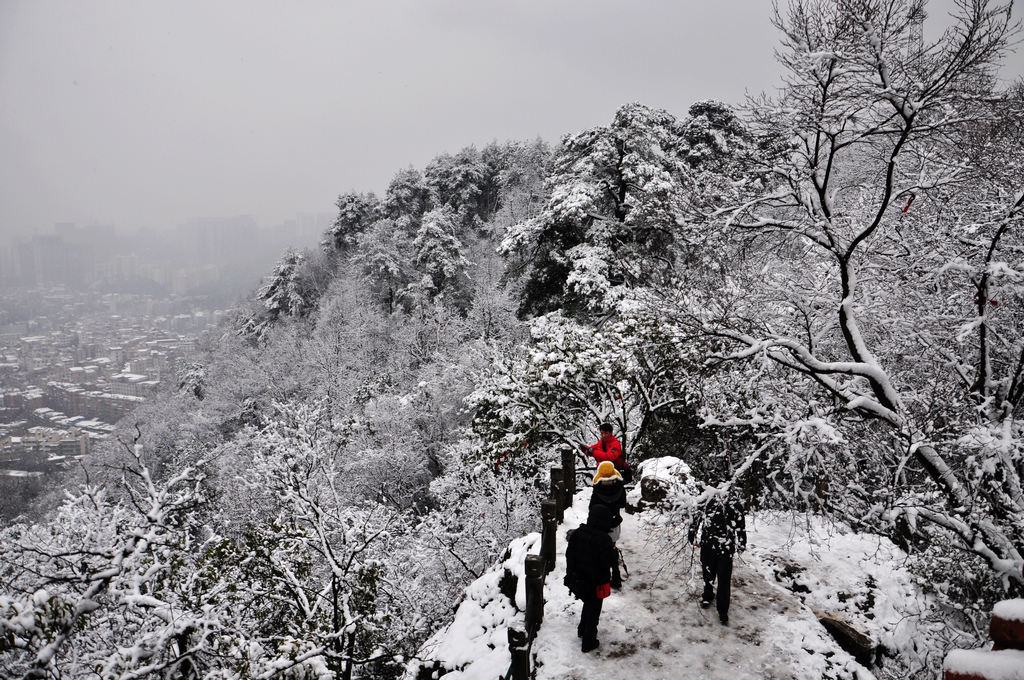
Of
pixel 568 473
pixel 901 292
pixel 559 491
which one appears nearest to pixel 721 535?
pixel 559 491

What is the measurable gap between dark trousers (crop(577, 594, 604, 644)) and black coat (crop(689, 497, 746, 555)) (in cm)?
129

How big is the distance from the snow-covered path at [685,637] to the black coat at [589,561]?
2.95 feet

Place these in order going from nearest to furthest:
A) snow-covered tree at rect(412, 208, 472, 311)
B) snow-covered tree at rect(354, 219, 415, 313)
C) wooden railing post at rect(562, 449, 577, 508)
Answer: wooden railing post at rect(562, 449, 577, 508) → snow-covered tree at rect(412, 208, 472, 311) → snow-covered tree at rect(354, 219, 415, 313)

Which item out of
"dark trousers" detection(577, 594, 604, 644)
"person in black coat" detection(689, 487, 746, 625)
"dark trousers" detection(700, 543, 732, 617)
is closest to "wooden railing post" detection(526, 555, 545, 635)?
"dark trousers" detection(577, 594, 604, 644)

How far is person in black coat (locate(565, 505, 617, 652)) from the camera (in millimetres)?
4918

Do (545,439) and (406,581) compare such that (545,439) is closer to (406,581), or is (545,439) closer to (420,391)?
(406,581)

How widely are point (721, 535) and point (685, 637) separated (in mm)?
1228

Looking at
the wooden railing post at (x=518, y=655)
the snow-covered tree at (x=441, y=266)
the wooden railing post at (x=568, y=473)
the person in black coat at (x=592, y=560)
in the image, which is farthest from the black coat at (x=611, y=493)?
the snow-covered tree at (x=441, y=266)

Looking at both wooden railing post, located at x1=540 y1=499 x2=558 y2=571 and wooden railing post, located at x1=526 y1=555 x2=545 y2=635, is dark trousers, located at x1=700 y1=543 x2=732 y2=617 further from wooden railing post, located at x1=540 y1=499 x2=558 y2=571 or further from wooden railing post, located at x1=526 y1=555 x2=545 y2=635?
wooden railing post, located at x1=526 y1=555 x2=545 y2=635

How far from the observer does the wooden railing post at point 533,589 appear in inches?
202

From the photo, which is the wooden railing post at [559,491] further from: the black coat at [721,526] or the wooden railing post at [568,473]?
the black coat at [721,526]

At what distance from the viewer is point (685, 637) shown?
18.5 feet

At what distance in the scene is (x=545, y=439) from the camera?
13.1 meters

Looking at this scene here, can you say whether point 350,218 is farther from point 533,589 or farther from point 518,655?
point 518,655
